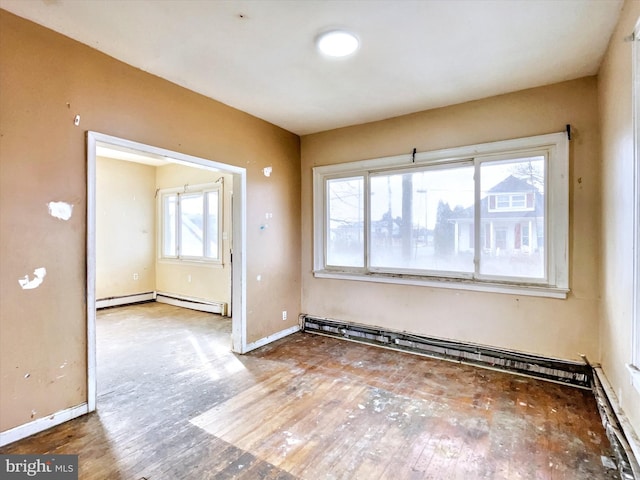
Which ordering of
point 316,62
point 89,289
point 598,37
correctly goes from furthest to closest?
point 316,62, point 89,289, point 598,37

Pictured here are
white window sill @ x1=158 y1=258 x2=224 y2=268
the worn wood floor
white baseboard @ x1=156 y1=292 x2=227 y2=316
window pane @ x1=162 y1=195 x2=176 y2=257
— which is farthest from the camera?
window pane @ x1=162 y1=195 x2=176 y2=257

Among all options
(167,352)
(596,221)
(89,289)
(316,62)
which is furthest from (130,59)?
(596,221)

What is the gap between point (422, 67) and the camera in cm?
263

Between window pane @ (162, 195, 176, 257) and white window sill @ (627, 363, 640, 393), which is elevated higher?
window pane @ (162, 195, 176, 257)

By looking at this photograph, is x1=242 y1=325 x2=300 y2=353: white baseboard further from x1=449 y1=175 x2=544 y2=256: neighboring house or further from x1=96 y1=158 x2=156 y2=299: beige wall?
x1=96 y1=158 x2=156 y2=299: beige wall

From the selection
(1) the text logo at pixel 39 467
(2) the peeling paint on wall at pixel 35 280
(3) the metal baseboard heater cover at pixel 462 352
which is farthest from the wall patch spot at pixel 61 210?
(3) the metal baseboard heater cover at pixel 462 352

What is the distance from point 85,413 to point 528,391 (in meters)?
3.50

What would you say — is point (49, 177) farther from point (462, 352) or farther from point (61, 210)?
point (462, 352)

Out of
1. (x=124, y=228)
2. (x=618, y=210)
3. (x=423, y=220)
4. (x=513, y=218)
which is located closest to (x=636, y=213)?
(x=618, y=210)

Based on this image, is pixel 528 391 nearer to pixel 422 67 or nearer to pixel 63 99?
pixel 422 67

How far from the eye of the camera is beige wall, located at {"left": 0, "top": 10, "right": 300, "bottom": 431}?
6.59 feet

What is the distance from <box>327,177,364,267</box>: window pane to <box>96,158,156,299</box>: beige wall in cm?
407

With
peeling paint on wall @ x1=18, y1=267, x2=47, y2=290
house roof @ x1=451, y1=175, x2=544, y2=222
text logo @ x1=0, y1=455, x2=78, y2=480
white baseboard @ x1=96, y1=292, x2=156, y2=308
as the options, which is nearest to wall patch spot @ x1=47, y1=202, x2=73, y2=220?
peeling paint on wall @ x1=18, y1=267, x2=47, y2=290

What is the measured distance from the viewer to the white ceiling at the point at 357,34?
1.94m
